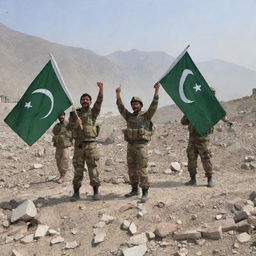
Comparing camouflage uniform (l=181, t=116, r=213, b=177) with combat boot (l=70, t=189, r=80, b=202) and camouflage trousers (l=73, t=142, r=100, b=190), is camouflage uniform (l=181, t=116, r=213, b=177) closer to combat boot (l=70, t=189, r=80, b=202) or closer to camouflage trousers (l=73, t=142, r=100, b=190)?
camouflage trousers (l=73, t=142, r=100, b=190)

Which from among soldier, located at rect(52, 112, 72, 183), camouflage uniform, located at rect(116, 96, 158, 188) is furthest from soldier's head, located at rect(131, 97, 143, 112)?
soldier, located at rect(52, 112, 72, 183)

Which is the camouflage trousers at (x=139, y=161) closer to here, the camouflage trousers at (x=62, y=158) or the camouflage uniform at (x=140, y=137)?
the camouflage uniform at (x=140, y=137)

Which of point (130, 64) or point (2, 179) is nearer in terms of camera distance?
point (2, 179)

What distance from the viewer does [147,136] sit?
7.00 m

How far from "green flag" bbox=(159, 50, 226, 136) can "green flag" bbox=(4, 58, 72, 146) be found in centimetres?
194

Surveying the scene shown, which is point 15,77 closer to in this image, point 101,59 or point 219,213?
point 101,59

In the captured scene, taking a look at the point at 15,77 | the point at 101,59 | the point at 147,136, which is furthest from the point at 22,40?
the point at 147,136

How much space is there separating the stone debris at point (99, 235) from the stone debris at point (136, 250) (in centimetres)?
55

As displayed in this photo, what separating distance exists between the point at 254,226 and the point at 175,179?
3.87m

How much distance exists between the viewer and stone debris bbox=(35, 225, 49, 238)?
20.5ft

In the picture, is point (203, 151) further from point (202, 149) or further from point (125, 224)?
point (125, 224)

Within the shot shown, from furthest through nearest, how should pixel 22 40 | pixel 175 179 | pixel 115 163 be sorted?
pixel 22 40
pixel 115 163
pixel 175 179

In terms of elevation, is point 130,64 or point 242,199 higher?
point 130,64

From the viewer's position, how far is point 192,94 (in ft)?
24.2
